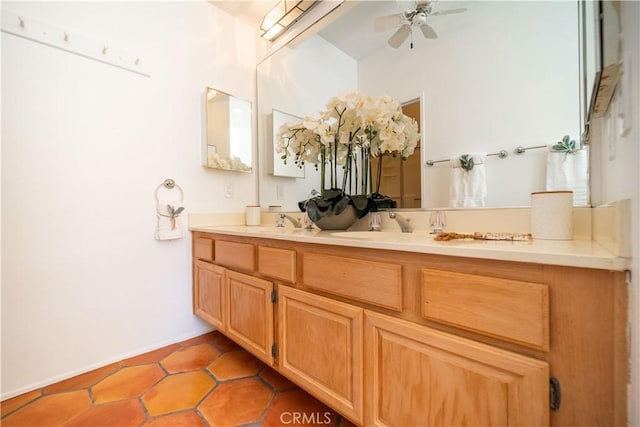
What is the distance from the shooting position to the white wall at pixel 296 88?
163cm

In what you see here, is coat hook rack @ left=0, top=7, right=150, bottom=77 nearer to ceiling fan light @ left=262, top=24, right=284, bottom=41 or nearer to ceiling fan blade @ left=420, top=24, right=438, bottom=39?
ceiling fan light @ left=262, top=24, right=284, bottom=41

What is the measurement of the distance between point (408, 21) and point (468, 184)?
0.90 meters

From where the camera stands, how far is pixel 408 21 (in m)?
1.31

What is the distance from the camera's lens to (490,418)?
0.60 metres

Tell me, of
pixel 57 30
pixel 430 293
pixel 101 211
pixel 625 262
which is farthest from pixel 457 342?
pixel 57 30

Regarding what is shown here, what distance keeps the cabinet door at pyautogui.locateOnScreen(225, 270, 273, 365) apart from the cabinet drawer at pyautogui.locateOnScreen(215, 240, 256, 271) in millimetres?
52

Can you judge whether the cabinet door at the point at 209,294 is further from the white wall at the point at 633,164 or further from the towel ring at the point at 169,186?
the white wall at the point at 633,164

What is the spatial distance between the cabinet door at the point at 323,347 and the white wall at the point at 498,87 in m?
0.69

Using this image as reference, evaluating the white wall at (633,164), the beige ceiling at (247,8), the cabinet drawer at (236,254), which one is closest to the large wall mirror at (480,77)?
the white wall at (633,164)

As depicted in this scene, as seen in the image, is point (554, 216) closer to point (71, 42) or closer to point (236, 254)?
point (236, 254)

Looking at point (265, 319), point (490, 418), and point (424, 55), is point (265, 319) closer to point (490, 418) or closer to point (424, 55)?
point (490, 418)

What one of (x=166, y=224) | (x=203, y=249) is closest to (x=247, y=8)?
(x=166, y=224)

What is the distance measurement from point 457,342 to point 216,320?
133cm
